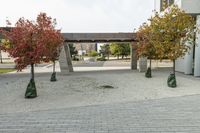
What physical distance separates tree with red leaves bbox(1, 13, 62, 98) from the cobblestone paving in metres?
3.56

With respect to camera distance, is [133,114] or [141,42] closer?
[133,114]

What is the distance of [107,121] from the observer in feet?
30.0

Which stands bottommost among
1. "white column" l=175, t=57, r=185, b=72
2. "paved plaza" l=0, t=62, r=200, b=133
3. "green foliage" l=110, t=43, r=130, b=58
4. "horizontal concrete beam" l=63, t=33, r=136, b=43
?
"paved plaza" l=0, t=62, r=200, b=133

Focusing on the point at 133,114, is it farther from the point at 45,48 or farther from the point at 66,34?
the point at 66,34

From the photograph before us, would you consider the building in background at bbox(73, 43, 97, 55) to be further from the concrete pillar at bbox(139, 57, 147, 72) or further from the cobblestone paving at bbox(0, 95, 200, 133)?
the cobblestone paving at bbox(0, 95, 200, 133)

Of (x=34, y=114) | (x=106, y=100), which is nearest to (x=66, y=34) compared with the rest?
(x=106, y=100)

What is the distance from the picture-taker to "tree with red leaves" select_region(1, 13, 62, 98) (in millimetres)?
13344

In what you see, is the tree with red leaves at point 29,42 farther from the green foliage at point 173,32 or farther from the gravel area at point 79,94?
the green foliage at point 173,32

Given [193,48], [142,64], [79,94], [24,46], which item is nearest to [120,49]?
[142,64]

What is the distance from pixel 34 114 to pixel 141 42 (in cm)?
1313

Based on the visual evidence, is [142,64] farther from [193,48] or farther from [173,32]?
[173,32]

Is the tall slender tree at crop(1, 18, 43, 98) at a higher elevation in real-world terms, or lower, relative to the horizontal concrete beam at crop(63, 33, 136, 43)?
lower

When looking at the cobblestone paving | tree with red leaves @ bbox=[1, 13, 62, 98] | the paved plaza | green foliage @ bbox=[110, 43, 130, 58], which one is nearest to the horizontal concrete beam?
the paved plaza

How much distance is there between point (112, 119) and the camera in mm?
9406
